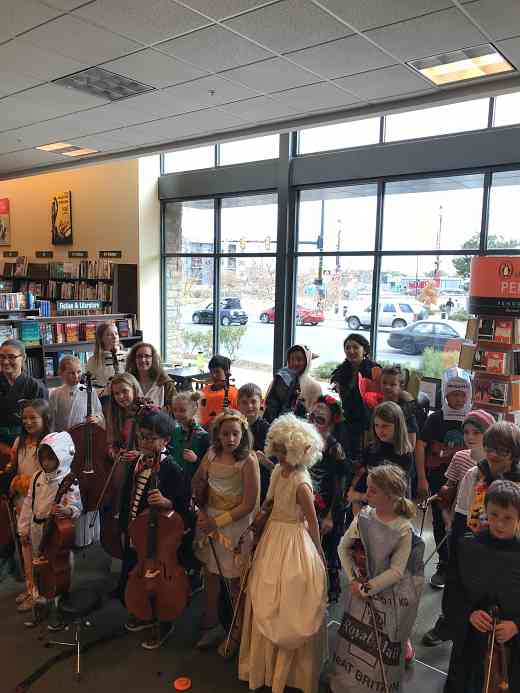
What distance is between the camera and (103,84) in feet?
14.1

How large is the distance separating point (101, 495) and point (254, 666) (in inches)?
53.1

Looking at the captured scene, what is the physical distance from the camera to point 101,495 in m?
3.29

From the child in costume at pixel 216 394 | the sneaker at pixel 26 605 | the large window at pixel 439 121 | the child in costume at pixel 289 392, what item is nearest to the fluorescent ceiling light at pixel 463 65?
the large window at pixel 439 121

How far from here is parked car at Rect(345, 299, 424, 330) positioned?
260 inches

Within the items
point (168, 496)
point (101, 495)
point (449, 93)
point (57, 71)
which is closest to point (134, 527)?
point (168, 496)

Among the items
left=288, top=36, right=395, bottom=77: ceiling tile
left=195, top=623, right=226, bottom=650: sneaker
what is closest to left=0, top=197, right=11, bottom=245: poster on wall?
left=288, top=36, right=395, bottom=77: ceiling tile

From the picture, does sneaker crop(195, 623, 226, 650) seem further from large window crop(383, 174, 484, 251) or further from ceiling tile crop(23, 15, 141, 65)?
large window crop(383, 174, 484, 251)

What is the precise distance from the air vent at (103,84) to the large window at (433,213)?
3.36m

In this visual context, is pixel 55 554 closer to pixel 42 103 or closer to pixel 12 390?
pixel 12 390

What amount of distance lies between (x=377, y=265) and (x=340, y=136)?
1745 millimetres

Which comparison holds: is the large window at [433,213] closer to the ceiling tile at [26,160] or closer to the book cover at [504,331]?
the book cover at [504,331]

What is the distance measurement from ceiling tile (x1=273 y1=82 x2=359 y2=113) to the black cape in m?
3.43

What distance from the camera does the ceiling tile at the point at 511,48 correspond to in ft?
10.7

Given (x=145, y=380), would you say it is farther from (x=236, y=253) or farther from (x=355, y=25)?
(x=236, y=253)
